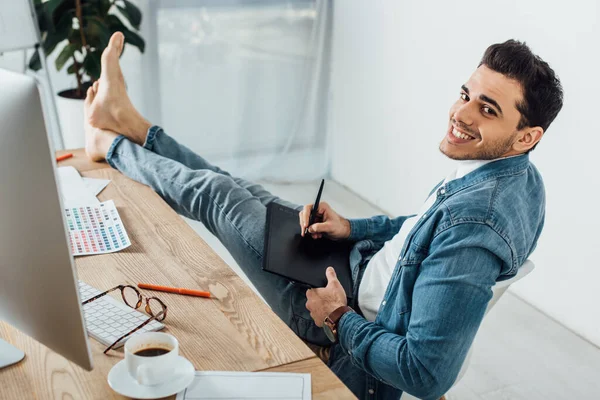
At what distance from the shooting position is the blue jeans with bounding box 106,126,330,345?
65.4 inches

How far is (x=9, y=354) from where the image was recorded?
1021 millimetres

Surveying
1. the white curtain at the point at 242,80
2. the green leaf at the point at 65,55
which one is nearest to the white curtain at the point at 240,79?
the white curtain at the point at 242,80

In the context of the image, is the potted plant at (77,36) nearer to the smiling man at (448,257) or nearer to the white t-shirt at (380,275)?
the smiling man at (448,257)

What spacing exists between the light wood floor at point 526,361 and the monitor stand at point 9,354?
4.43 ft

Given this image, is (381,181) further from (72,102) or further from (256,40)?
(72,102)

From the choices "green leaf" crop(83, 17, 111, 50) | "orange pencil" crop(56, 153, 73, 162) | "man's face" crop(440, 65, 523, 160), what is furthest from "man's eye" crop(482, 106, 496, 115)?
"green leaf" crop(83, 17, 111, 50)

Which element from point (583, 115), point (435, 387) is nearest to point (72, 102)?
point (583, 115)

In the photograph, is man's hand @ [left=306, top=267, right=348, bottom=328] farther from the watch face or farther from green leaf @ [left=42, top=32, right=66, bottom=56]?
green leaf @ [left=42, top=32, right=66, bottom=56]

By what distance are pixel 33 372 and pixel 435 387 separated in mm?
656

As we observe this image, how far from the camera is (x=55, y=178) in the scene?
73 cm

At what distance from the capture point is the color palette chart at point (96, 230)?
137 cm

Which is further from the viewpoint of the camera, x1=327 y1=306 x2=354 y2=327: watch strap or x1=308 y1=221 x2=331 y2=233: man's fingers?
x1=308 y1=221 x2=331 y2=233: man's fingers

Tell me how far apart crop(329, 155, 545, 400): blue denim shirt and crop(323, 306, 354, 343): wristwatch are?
0.02 meters

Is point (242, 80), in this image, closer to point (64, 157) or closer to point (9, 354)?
point (64, 157)
